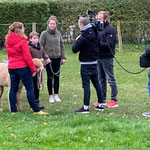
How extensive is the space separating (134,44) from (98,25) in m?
13.5

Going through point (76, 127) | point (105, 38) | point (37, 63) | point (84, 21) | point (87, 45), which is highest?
point (84, 21)

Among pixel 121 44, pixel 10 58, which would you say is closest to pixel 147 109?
pixel 10 58

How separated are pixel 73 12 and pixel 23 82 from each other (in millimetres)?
15404

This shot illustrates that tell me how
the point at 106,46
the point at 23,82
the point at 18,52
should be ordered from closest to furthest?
the point at 18,52 → the point at 23,82 → the point at 106,46

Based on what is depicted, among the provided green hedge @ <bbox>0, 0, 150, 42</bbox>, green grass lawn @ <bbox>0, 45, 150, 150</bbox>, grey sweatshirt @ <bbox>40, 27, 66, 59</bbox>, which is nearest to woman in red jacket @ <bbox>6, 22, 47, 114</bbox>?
green grass lawn @ <bbox>0, 45, 150, 150</bbox>

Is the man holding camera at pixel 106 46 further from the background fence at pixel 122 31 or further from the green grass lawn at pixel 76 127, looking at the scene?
the background fence at pixel 122 31

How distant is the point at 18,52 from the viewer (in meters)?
7.32

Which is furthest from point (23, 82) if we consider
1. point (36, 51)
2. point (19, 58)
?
point (36, 51)

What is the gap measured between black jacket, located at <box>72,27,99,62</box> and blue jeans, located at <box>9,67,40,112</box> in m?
1.04

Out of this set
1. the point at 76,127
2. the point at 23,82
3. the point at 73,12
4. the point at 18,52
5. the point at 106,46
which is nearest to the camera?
the point at 76,127

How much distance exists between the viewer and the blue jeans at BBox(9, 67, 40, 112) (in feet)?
24.3

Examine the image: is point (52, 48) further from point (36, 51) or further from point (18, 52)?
point (18, 52)

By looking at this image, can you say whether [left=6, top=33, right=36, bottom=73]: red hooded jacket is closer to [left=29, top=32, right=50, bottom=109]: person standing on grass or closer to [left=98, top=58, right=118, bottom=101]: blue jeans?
[left=29, top=32, right=50, bottom=109]: person standing on grass

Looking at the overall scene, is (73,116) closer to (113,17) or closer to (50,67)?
(50,67)
